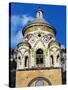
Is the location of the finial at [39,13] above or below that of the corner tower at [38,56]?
above

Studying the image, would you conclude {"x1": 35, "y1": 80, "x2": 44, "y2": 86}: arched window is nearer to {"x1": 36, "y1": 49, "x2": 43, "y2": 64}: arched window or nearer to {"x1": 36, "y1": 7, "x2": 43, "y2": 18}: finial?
{"x1": 36, "y1": 49, "x2": 43, "y2": 64}: arched window

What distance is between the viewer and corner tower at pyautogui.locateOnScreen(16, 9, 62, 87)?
2.20 meters

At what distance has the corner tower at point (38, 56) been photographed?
7.23 feet

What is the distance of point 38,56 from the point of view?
224cm

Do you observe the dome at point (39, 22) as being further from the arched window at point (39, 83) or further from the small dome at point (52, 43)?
the arched window at point (39, 83)

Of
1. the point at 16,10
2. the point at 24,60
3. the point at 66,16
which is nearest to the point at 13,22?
the point at 16,10

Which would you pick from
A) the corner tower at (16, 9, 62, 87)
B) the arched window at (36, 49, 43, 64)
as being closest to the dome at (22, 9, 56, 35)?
the corner tower at (16, 9, 62, 87)

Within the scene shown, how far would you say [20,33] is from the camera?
2203 mm

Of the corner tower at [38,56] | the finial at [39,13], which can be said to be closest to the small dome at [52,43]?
the corner tower at [38,56]

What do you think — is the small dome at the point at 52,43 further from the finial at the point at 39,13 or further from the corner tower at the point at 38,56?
the finial at the point at 39,13

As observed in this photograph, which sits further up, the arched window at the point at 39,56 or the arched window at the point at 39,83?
the arched window at the point at 39,56

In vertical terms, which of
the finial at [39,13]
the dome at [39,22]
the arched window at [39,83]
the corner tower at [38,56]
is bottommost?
the arched window at [39,83]

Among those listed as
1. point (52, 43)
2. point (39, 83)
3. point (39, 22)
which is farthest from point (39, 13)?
point (39, 83)

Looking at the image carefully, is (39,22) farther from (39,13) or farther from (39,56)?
(39,56)
